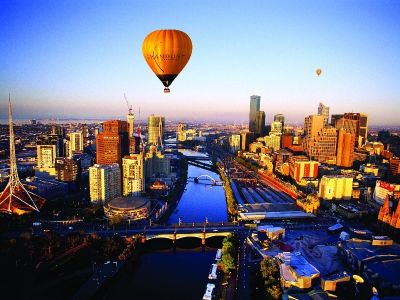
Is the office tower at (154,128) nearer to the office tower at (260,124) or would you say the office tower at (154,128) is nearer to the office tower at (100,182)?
the office tower at (260,124)

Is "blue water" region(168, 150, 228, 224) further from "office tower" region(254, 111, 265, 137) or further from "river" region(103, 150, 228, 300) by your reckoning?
"office tower" region(254, 111, 265, 137)

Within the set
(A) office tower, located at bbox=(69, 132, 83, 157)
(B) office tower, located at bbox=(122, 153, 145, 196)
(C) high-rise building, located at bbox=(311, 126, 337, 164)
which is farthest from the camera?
(A) office tower, located at bbox=(69, 132, 83, 157)

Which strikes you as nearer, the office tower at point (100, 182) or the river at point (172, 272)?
the river at point (172, 272)

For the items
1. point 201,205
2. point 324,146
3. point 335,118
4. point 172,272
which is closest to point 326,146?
point 324,146

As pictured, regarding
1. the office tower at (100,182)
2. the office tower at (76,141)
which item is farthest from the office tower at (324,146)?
the office tower at (76,141)

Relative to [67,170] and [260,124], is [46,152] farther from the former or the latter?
[260,124]

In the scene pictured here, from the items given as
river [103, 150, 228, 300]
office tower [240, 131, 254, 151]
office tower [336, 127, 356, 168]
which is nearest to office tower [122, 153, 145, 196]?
river [103, 150, 228, 300]
